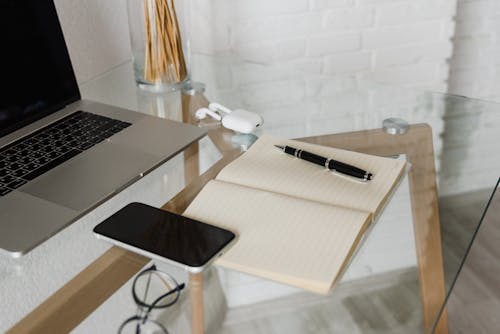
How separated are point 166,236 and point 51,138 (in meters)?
0.33

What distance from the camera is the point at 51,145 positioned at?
2.99ft

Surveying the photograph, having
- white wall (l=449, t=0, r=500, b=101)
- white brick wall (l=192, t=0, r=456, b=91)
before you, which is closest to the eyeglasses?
white brick wall (l=192, t=0, r=456, b=91)

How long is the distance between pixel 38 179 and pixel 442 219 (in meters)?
0.53

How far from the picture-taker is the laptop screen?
3.07 feet

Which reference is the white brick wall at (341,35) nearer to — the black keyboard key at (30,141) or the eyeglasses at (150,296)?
the black keyboard key at (30,141)

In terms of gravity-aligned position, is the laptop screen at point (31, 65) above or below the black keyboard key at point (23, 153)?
above

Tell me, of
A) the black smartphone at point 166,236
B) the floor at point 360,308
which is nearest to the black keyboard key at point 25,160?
the black smartphone at point 166,236

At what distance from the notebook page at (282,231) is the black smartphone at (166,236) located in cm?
2

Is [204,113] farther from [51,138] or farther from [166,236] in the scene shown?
[166,236]

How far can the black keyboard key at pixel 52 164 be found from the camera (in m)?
0.83

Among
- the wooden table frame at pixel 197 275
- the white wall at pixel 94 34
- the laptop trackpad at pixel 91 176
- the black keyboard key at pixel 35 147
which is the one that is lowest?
the wooden table frame at pixel 197 275

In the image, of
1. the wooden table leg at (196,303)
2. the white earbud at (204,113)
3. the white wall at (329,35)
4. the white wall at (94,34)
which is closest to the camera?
the wooden table leg at (196,303)

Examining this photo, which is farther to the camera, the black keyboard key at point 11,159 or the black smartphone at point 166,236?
the black keyboard key at point 11,159

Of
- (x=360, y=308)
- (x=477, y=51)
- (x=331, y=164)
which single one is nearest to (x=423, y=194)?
(x=331, y=164)
